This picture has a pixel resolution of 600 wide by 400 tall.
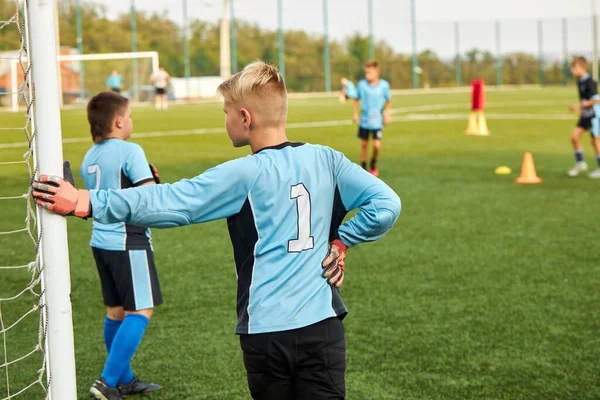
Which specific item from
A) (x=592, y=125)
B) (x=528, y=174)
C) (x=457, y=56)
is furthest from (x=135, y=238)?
(x=457, y=56)

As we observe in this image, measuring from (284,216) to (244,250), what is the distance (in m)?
0.19

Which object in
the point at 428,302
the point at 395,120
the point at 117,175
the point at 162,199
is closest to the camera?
the point at 162,199

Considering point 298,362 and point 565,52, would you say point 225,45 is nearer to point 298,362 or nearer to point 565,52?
point 565,52

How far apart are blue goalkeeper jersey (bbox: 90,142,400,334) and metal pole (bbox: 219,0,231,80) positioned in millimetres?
49118

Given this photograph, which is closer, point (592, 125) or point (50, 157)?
point (50, 157)

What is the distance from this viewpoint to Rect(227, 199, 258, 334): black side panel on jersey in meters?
2.76

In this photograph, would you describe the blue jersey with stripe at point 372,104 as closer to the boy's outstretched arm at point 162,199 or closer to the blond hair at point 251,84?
the blond hair at point 251,84

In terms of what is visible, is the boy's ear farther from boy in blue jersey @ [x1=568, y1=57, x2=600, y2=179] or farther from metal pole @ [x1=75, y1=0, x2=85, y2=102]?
metal pole @ [x1=75, y1=0, x2=85, y2=102]

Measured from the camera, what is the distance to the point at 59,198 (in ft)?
8.00

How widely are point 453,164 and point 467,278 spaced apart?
8414 millimetres

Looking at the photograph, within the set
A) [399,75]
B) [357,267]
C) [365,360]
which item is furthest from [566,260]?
[399,75]

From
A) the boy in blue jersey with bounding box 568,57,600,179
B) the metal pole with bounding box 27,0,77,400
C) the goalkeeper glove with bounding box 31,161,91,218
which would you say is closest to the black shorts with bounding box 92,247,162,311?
the metal pole with bounding box 27,0,77,400

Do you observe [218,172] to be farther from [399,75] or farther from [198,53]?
[399,75]

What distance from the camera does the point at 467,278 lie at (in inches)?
272
